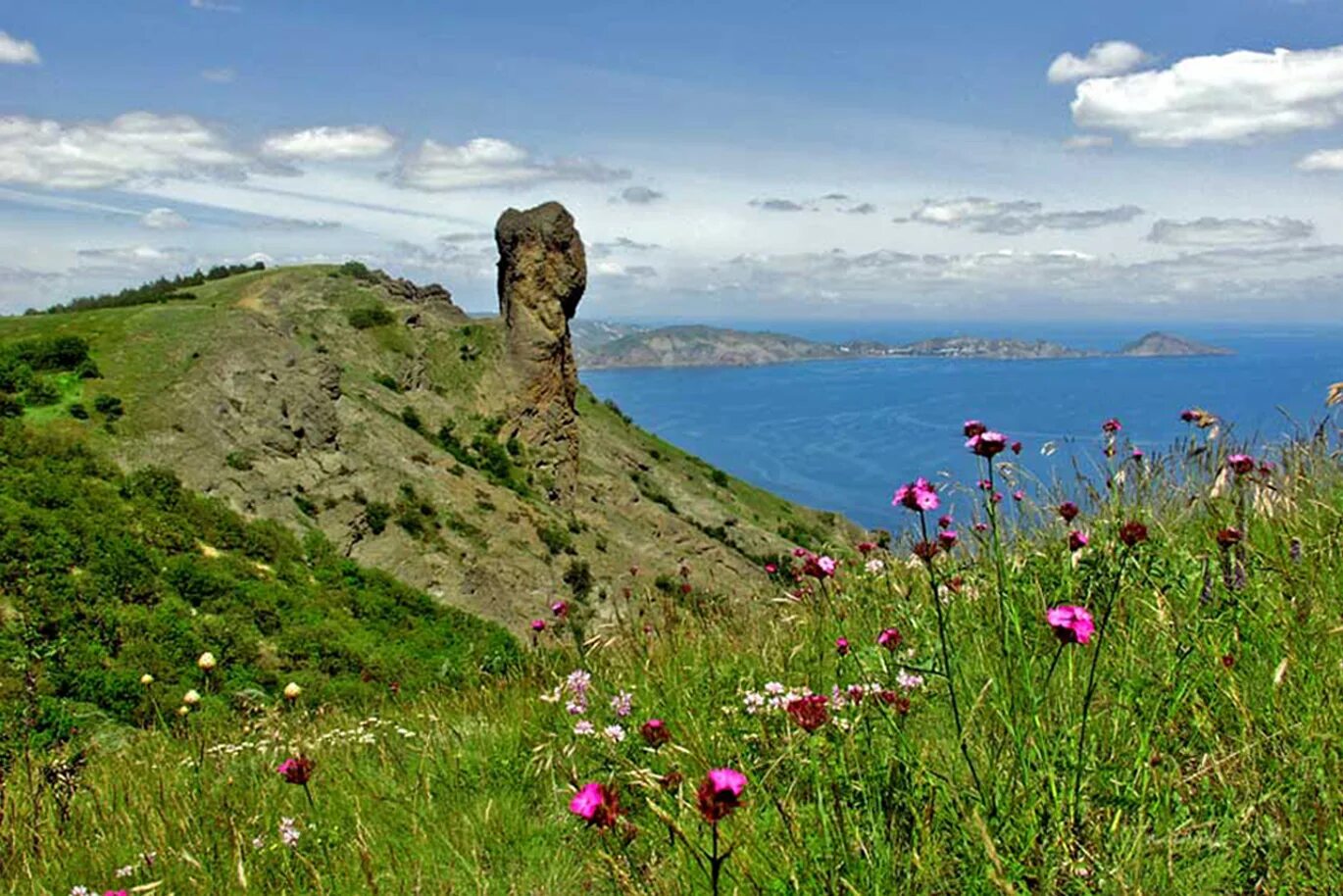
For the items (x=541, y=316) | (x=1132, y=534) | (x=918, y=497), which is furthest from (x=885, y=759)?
(x=541, y=316)

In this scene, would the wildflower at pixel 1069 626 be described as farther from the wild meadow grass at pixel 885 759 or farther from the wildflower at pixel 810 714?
the wildflower at pixel 810 714

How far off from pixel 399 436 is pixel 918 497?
46332 millimetres

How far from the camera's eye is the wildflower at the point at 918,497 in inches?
114

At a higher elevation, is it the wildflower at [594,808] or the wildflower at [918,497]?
the wildflower at [918,497]

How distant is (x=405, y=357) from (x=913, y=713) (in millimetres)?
66294

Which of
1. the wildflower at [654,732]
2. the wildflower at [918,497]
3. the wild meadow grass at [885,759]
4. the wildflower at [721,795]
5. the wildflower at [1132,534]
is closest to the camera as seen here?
the wildflower at [721,795]

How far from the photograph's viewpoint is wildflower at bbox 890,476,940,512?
2891 millimetres

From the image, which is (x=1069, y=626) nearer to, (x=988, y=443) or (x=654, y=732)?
(x=988, y=443)

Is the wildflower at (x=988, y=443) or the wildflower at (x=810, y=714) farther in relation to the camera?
the wildflower at (x=988, y=443)

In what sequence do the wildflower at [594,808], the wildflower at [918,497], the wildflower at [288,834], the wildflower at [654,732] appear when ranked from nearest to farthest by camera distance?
the wildflower at [594,808] → the wildflower at [918,497] → the wildflower at [654,732] → the wildflower at [288,834]

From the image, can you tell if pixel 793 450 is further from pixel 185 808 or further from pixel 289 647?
pixel 185 808

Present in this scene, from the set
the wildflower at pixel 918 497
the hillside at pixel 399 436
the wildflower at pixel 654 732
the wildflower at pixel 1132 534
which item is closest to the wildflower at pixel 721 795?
the wildflower at pixel 654 732

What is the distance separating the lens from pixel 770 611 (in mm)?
7227

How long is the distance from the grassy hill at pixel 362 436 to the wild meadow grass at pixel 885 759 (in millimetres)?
11569
